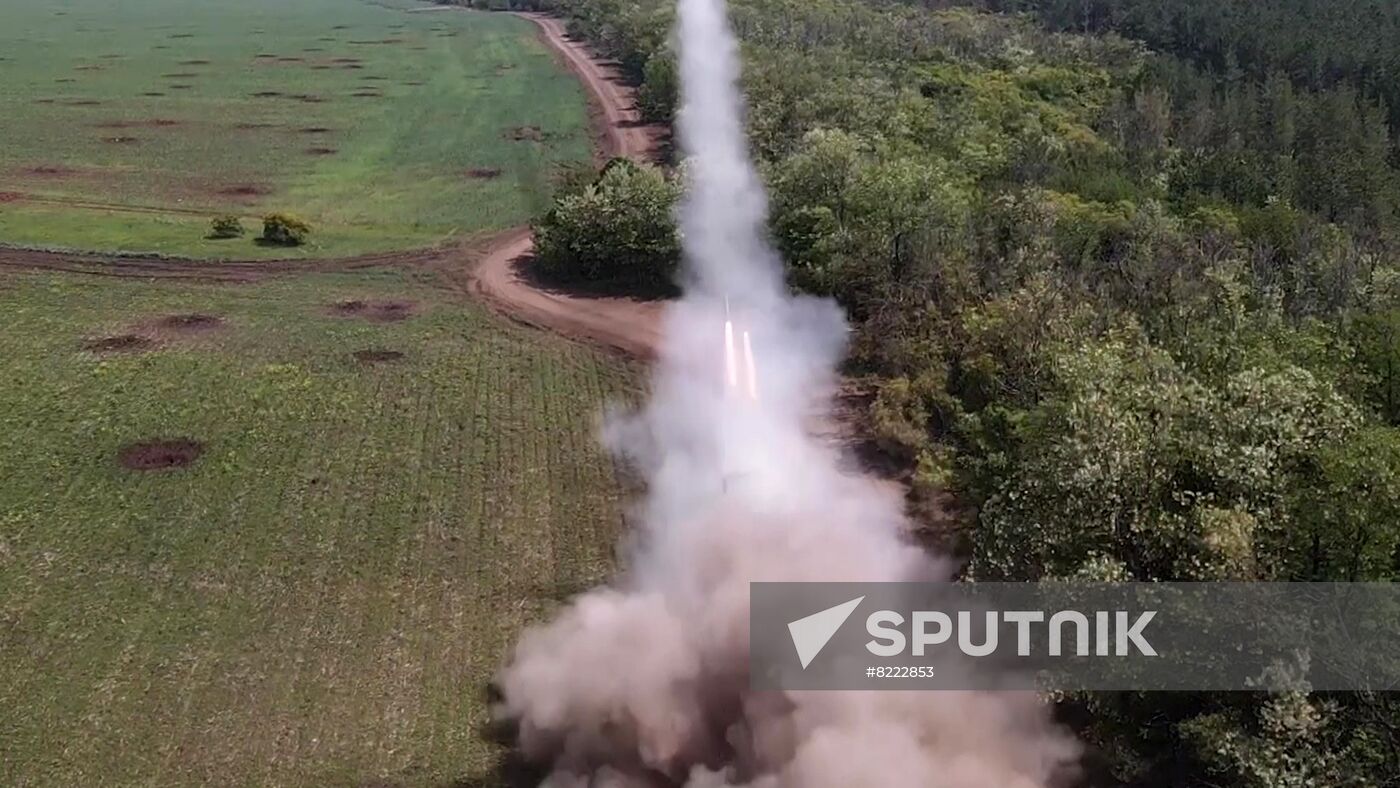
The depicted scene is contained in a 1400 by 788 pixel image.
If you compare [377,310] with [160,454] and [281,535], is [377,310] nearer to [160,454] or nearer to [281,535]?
[160,454]

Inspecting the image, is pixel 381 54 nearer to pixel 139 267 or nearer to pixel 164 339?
pixel 139 267

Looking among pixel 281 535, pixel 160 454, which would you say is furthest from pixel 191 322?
pixel 281 535

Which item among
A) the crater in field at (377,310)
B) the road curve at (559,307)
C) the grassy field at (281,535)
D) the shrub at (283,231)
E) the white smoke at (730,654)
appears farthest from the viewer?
the shrub at (283,231)

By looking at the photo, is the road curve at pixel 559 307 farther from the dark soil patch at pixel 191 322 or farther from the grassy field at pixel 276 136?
the dark soil patch at pixel 191 322

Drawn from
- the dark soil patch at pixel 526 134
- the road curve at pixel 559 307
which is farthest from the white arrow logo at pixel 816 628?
the dark soil patch at pixel 526 134

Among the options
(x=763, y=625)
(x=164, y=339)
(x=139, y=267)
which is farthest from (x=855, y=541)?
(x=139, y=267)

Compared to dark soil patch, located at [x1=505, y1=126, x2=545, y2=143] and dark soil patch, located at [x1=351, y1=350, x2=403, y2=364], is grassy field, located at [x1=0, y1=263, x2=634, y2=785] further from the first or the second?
dark soil patch, located at [x1=505, y1=126, x2=545, y2=143]

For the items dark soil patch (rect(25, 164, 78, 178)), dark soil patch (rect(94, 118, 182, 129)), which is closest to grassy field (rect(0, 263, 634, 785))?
dark soil patch (rect(25, 164, 78, 178))
